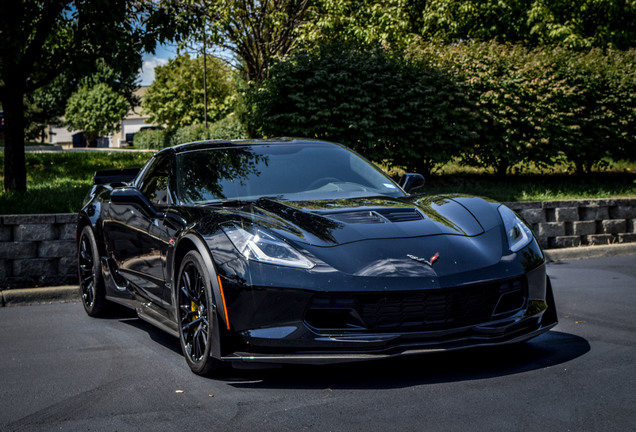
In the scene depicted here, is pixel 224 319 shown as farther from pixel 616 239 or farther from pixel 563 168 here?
pixel 563 168

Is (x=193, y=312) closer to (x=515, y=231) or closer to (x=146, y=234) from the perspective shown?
(x=146, y=234)

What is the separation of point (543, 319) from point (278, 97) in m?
9.10

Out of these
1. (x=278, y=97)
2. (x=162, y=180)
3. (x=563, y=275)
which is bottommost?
(x=563, y=275)

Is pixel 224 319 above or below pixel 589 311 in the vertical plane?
above

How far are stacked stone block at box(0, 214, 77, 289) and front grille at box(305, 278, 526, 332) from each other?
4.76m

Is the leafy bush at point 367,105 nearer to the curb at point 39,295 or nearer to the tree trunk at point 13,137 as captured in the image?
the tree trunk at point 13,137

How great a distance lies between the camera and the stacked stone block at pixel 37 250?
766cm

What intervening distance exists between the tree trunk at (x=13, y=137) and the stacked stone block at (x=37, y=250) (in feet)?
12.7

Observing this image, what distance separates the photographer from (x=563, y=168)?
16.8 m

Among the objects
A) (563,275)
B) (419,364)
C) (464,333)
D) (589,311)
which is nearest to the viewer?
(464,333)

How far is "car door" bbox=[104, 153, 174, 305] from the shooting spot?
5039 mm

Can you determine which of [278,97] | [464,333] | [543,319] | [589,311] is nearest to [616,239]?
[589,311]

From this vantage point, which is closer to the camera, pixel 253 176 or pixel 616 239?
pixel 253 176

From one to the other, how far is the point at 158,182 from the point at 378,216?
2.08 m
